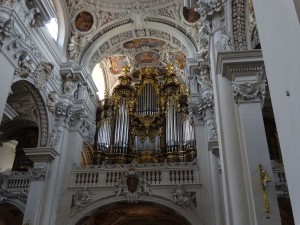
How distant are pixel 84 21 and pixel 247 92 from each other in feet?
32.0

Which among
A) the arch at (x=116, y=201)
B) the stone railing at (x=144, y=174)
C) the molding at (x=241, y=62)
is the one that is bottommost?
the arch at (x=116, y=201)

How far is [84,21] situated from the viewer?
45.8 feet

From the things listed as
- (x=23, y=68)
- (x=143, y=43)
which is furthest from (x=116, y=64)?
(x=23, y=68)

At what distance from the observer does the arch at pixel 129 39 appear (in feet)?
45.0

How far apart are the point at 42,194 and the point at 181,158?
5.40 meters

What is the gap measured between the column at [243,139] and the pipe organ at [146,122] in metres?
7.26

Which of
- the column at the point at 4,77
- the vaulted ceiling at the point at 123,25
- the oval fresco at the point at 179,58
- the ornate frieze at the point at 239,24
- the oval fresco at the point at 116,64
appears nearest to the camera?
the ornate frieze at the point at 239,24

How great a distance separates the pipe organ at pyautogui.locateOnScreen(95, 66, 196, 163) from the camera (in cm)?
1393

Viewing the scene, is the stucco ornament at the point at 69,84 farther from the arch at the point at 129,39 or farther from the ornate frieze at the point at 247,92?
the ornate frieze at the point at 247,92

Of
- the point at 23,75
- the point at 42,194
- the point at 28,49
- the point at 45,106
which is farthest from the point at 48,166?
the point at 28,49

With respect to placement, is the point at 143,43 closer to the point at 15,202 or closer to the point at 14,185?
the point at 14,185

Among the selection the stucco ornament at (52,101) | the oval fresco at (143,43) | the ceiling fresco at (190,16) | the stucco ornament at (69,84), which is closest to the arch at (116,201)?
the stucco ornament at (52,101)

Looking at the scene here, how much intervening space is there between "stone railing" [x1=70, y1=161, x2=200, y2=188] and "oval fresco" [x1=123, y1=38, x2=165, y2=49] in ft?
21.2

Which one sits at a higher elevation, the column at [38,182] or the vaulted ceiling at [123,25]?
the vaulted ceiling at [123,25]
